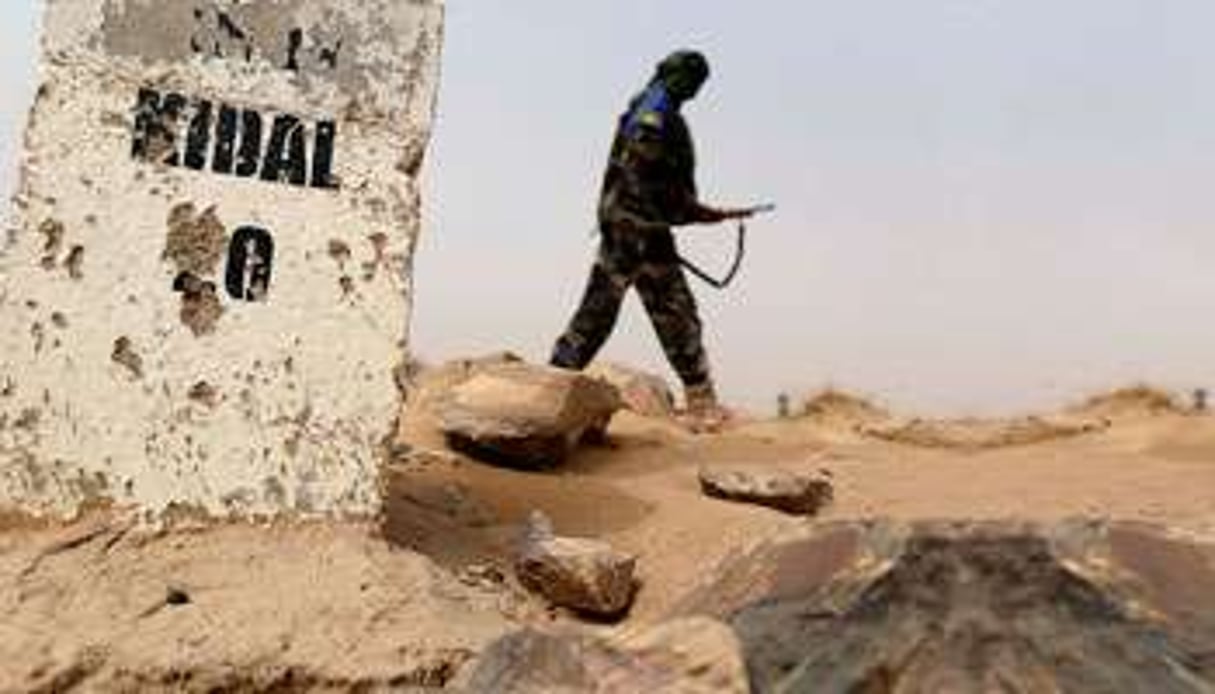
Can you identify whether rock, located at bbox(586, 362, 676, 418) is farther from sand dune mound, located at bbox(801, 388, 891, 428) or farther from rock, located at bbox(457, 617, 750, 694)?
rock, located at bbox(457, 617, 750, 694)

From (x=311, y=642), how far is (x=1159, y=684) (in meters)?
1.97

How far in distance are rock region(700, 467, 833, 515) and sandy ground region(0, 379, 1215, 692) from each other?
0.07m

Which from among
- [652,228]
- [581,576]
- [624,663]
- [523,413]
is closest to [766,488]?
[523,413]

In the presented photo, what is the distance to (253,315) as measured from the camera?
12.8ft

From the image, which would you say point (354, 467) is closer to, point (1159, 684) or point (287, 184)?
point (287, 184)

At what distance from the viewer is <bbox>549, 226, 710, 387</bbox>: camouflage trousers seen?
22.6ft

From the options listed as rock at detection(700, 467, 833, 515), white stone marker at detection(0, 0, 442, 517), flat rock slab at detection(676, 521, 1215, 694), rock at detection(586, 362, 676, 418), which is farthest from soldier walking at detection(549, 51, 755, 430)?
flat rock slab at detection(676, 521, 1215, 694)

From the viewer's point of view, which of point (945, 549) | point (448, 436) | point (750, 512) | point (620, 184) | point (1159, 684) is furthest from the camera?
point (620, 184)

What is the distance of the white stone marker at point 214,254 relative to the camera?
3.81m

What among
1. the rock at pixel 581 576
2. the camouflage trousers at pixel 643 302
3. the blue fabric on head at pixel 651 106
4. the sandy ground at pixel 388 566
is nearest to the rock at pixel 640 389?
the camouflage trousers at pixel 643 302

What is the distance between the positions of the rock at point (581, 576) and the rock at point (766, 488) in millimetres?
1048

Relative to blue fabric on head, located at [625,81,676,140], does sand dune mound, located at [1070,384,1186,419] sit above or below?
below

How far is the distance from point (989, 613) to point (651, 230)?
4.98 metres

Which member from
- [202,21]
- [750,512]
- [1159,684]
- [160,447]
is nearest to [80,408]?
[160,447]
